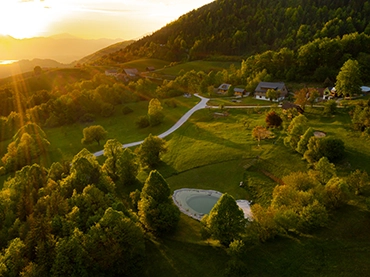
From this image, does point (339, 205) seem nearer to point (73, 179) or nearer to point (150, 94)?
point (73, 179)

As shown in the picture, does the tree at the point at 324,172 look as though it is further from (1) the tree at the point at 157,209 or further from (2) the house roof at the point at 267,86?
(2) the house roof at the point at 267,86

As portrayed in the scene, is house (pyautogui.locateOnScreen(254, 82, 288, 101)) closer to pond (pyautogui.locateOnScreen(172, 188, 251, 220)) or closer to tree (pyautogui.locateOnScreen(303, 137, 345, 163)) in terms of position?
tree (pyautogui.locateOnScreen(303, 137, 345, 163))

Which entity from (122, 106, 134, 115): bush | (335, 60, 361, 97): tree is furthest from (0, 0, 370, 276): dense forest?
(122, 106, 134, 115): bush

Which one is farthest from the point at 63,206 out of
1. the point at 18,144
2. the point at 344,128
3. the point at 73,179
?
the point at 344,128


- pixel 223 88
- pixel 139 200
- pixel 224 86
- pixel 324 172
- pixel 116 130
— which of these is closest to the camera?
pixel 139 200

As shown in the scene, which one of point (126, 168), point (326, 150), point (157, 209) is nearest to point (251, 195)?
point (326, 150)

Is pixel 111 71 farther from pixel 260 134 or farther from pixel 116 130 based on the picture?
pixel 260 134
